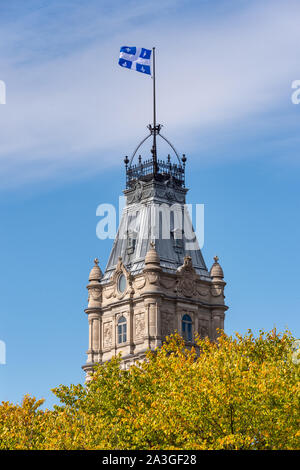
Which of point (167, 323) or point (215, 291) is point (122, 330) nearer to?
point (167, 323)

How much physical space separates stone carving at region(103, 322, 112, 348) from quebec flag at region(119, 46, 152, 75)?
3163 cm

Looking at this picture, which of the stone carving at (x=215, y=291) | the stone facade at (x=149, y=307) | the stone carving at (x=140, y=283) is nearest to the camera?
the stone facade at (x=149, y=307)

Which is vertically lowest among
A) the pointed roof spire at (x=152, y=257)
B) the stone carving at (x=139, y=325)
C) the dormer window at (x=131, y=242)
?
the stone carving at (x=139, y=325)

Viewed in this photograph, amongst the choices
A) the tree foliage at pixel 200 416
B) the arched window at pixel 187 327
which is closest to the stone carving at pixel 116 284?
the arched window at pixel 187 327

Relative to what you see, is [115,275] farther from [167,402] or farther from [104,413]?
[167,402]

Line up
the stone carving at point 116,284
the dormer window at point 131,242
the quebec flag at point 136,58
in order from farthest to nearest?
the dormer window at point 131,242, the stone carving at point 116,284, the quebec flag at point 136,58

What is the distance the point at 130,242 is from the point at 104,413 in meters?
67.5

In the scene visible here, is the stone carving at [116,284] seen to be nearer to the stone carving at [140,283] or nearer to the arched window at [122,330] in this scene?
the stone carving at [140,283]

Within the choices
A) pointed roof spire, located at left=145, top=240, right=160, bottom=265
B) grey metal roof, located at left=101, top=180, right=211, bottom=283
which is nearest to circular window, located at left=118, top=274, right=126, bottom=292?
grey metal roof, located at left=101, top=180, right=211, bottom=283

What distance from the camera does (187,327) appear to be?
153500 mm

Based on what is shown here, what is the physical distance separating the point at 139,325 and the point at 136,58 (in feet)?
105

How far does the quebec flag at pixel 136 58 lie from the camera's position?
484ft

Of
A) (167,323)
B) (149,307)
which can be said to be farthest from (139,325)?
(167,323)
